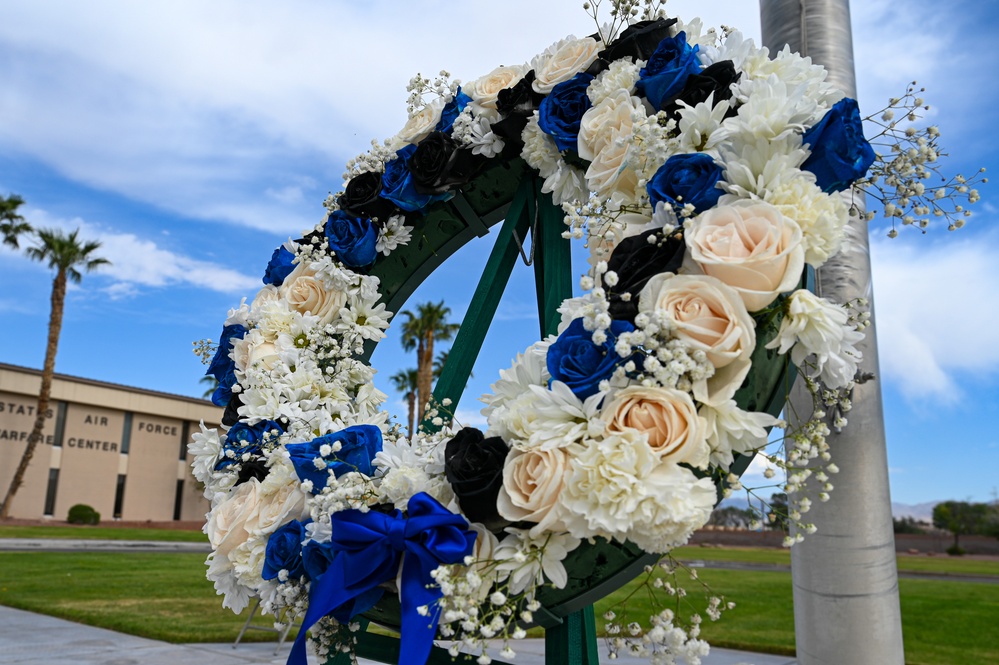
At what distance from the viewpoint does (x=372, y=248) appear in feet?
8.94

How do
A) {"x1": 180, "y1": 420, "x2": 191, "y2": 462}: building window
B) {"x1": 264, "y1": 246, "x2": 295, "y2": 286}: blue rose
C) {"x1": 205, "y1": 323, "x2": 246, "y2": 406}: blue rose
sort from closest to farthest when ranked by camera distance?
1. {"x1": 205, "y1": 323, "x2": 246, "y2": 406}: blue rose
2. {"x1": 264, "y1": 246, "x2": 295, "y2": 286}: blue rose
3. {"x1": 180, "y1": 420, "x2": 191, "y2": 462}: building window

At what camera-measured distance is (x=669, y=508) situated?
4.35ft

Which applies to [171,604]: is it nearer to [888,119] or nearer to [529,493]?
[529,493]

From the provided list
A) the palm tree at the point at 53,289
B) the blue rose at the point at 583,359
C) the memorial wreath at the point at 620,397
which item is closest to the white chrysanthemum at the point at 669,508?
the memorial wreath at the point at 620,397

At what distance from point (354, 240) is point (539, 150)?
770 millimetres

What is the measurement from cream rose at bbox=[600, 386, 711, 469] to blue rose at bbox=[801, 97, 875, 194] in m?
0.67

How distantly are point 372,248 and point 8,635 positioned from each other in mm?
4996

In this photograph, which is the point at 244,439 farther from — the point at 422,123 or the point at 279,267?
the point at 422,123

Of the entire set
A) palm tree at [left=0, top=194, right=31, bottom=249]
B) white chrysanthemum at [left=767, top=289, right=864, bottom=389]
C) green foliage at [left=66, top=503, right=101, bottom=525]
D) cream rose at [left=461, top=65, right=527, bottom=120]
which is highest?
palm tree at [left=0, top=194, right=31, bottom=249]

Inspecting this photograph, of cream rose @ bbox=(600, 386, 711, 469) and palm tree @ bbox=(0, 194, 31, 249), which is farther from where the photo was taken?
palm tree @ bbox=(0, 194, 31, 249)

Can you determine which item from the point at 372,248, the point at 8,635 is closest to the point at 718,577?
the point at 8,635

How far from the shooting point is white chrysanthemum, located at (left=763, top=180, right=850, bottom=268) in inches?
61.3

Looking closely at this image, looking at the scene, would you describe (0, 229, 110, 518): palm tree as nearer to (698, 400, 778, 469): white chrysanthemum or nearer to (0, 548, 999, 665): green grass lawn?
(0, 548, 999, 665): green grass lawn

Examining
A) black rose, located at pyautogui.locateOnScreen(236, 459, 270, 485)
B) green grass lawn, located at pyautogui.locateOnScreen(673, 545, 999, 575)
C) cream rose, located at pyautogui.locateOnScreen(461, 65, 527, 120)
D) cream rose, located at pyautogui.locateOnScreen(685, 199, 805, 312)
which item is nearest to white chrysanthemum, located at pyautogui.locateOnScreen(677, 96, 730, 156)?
cream rose, located at pyautogui.locateOnScreen(685, 199, 805, 312)
